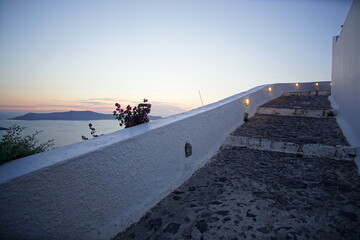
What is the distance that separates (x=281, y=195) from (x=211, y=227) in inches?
42.4

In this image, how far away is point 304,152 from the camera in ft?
11.3

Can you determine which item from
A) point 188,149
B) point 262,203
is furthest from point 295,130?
point 188,149

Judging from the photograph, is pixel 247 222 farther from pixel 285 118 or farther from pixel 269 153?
pixel 285 118

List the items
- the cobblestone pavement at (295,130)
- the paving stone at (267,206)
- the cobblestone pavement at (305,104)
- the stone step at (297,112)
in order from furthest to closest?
1. the cobblestone pavement at (305,104)
2. the stone step at (297,112)
3. the cobblestone pavement at (295,130)
4. the paving stone at (267,206)

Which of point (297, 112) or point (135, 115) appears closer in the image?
point (135, 115)

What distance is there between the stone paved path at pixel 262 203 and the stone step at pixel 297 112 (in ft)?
11.3

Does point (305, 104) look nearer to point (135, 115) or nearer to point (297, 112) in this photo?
point (297, 112)

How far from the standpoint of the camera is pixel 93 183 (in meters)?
1.54

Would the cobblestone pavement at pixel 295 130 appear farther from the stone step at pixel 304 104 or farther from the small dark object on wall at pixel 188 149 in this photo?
the small dark object on wall at pixel 188 149

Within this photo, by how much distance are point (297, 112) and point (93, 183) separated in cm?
684

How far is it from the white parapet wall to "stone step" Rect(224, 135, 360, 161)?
1759 millimetres

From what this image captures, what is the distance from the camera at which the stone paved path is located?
1.70 m

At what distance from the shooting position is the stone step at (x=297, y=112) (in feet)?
18.9

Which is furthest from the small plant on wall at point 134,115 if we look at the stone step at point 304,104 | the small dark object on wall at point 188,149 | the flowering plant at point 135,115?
the stone step at point 304,104
